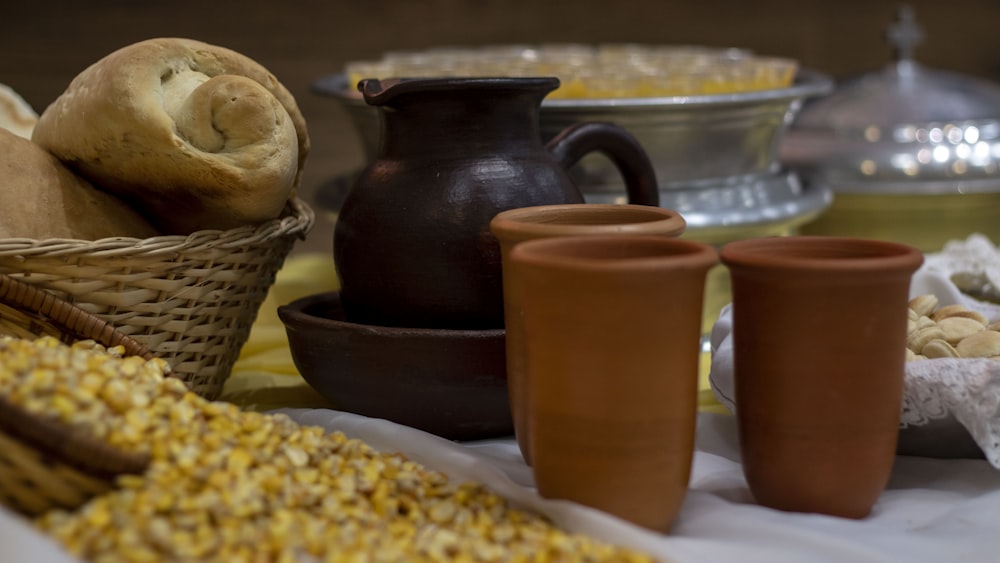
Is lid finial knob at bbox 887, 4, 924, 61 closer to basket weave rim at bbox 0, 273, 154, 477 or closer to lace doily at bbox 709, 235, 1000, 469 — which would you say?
lace doily at bbox 709, 235, 1000, 469

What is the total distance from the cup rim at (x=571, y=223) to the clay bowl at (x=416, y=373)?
0.27ft

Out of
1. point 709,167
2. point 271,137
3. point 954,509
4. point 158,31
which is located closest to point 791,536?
point 954,509

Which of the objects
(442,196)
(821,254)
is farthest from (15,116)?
(821,254)

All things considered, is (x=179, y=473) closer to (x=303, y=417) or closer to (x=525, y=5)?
(x=303, y=417)

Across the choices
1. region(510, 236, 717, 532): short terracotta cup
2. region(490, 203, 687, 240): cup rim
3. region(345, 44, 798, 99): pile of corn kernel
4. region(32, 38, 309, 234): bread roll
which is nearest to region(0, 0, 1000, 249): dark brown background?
region(345, 44, 798, 99): pile of corn kernel

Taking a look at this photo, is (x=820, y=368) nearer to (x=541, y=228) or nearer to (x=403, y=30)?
(x=541, y=228)

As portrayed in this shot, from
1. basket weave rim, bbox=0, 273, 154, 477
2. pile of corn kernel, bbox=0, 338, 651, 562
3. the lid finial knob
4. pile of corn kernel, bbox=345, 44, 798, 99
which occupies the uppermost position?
the lid finial knob

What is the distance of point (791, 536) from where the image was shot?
1.63ft

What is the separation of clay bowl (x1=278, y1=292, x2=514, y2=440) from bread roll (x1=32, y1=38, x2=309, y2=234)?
96 mm

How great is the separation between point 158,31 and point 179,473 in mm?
1694

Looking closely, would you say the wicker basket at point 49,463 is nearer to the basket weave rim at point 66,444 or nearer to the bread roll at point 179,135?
the basket weave rim at point 66,444

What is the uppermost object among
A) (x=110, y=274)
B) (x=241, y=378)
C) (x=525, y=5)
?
(x=525, y=5)

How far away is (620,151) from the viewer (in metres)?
0.75

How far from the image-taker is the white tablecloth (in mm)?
485
